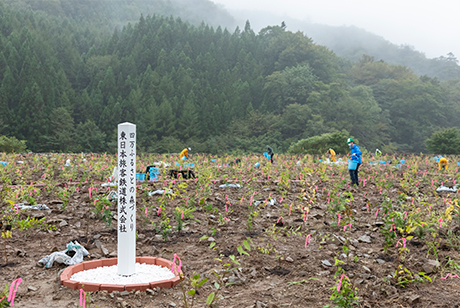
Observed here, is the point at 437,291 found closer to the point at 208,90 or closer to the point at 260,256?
the point at 260,256

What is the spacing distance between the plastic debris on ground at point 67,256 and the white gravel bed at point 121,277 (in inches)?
11.0

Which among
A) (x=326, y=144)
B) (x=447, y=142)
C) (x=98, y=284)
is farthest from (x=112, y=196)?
(x=447, y=142)

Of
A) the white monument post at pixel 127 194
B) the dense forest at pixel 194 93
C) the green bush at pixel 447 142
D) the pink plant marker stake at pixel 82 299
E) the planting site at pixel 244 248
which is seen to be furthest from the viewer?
the dense forest at pixel 194 93

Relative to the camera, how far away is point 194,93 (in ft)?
137

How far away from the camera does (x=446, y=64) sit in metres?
84.8

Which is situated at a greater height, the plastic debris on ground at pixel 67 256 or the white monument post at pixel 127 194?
the white monument post at pixel 127 194

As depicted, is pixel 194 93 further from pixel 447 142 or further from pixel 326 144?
pixel 447 142

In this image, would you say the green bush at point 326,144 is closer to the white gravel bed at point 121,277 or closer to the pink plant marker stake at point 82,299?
the white gravel bed at point 121,277

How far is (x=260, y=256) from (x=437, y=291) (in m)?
1.80

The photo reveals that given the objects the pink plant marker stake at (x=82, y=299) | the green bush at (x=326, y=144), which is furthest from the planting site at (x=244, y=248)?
the green bush at (x=326, y=144)

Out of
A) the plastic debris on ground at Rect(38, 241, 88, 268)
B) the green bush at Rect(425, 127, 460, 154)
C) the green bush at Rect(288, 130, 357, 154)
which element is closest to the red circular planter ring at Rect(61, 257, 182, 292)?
the plastic debris on ground at Rect(38, 241, 88, 268)

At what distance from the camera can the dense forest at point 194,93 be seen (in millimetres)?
34625

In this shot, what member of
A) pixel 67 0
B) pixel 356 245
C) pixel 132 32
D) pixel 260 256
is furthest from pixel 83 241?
pixel 67 0

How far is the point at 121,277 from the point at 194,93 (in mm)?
39124
